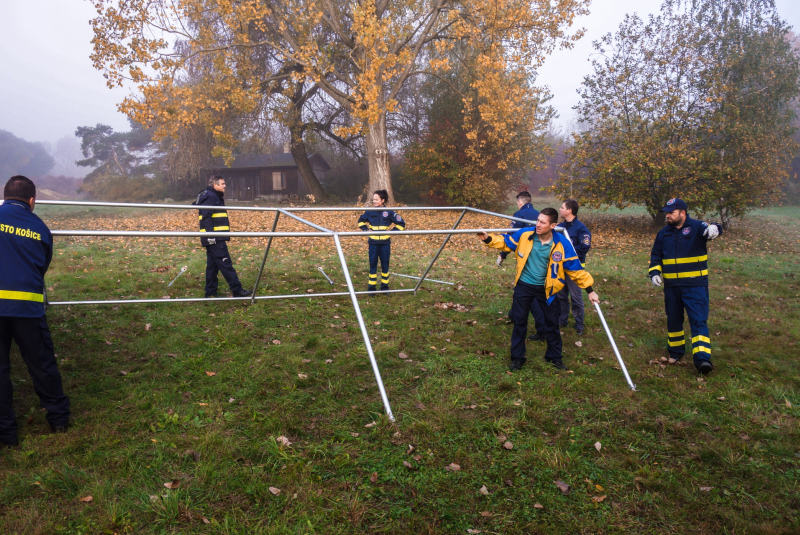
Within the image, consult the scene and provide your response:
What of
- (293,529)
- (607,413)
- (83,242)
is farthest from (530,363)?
(83,242)

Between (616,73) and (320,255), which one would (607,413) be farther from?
(616,73)

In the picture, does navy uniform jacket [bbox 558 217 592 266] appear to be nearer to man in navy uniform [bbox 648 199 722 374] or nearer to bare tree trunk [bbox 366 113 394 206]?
man in navy uniform [bbox 648 199 722 374]

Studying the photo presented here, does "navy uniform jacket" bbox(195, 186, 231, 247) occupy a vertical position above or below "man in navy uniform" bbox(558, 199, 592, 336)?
above

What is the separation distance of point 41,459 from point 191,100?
14624 mm

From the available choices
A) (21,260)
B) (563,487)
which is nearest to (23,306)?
(21,260)

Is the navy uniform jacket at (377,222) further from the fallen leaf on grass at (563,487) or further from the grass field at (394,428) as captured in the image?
the fallen leaf on grass at (563,487)

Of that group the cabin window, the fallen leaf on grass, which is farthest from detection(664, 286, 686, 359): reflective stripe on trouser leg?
the cabin window

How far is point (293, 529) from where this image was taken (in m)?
2.51

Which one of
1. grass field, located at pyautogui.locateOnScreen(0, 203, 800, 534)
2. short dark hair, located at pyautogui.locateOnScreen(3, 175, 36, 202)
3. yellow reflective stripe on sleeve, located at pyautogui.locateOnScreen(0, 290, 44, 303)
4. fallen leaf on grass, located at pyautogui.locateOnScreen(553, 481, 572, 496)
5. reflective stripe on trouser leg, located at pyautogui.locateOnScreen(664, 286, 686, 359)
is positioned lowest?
fallen leaf on grass, located at pyautogui.locateOnScreen(553, 481, 572, 496)

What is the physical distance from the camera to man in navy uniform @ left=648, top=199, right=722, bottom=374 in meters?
4.60

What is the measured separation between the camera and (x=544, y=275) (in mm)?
4535

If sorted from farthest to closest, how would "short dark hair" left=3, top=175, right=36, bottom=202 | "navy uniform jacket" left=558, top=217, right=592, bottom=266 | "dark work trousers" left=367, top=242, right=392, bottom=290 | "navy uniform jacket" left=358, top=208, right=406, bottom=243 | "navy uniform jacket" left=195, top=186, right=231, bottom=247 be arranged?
"dark work trousers" left=367, top=242, right=392, bottom=290 → "navy uniform jacket" left=358, top=208, right=406, bottom=243 → "navy uniform jacket" left=195, top=186, right=231, bottom=247 → "navy uniform jacket" left=558, top=217, right=592, bottom=266 → "short dark hair" left=3, top=175, right=36, bottom=202

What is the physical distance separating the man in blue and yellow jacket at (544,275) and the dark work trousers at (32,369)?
3685 mm

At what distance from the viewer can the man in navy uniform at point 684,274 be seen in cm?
460
